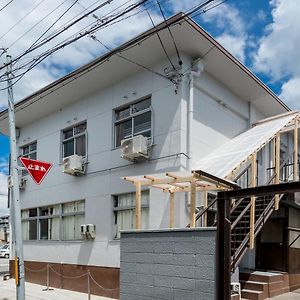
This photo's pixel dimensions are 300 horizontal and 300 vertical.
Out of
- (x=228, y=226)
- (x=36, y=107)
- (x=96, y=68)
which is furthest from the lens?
(x=36, y=107)

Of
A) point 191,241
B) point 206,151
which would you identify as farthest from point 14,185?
point 206,151

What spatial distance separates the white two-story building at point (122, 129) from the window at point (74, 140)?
37 millimetres

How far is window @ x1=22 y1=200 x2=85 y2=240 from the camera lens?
13938 mm

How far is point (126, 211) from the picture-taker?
39.7 ft

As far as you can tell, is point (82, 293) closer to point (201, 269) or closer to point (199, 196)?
point (199, 196)

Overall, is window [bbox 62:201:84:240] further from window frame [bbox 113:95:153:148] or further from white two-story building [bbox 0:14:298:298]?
window frame [bbox 113:95:153:148]

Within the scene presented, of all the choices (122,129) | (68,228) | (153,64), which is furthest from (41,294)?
(153,64)

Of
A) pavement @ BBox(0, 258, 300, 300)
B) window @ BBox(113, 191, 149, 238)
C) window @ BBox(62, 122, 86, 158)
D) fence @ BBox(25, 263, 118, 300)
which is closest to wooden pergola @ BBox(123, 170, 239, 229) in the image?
window @ BBox(113, 191, 149, 238)

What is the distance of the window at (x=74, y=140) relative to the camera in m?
14.2

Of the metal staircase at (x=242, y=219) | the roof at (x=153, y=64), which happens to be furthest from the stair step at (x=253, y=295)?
the roof at (x=153, y=64)

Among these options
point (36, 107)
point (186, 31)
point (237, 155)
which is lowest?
point (237, 155)

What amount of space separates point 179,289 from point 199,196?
11.8 ft

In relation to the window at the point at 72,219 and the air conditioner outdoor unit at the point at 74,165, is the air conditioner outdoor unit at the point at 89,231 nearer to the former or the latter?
the window at the point at 72,219

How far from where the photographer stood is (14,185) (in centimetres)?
952
